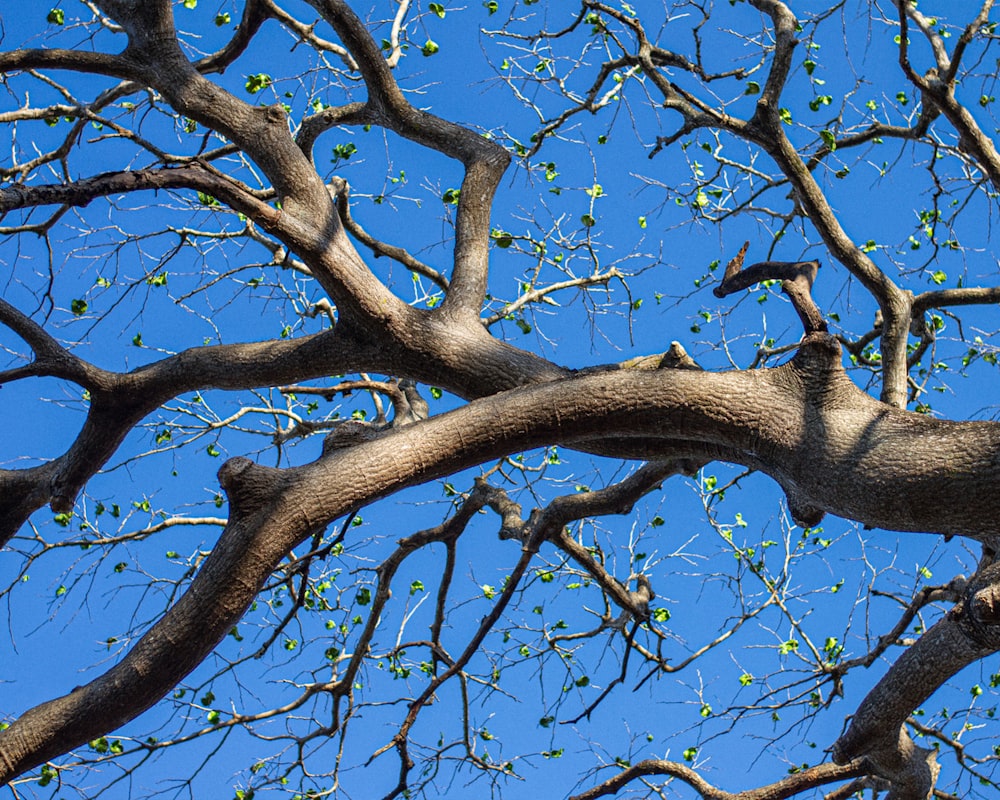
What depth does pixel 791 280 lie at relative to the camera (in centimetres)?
346

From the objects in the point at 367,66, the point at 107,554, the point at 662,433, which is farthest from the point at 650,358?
the point at 107,554

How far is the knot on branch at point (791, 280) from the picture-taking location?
3229 mm

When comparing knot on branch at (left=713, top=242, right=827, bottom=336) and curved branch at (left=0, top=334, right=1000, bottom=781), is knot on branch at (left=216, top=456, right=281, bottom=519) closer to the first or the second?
curved branch at (left=0, top=334, right=1000, bottom=781)

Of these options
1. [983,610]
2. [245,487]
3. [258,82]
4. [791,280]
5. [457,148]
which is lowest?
[983,610]

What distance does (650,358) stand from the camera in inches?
136

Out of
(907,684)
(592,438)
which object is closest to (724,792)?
(907,684)

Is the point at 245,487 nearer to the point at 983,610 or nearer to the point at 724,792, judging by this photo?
the point at 983,610

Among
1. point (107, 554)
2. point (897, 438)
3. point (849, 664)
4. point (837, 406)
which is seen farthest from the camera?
point (107, 554)

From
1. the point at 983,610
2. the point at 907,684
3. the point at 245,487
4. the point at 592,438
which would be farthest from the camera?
the point at 907,684

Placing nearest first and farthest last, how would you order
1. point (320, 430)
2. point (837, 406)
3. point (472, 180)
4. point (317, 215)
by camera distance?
point (837, 406) < point (317, 215) < point (472, 180) < point (320, 430)

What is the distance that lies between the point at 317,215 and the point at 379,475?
4.63 ft

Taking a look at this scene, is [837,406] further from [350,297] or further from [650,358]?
[350,297]

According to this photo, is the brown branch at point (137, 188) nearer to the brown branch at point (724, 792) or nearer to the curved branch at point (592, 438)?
the curved branch at point (592, 438)

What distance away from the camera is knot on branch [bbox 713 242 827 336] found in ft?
10.6
